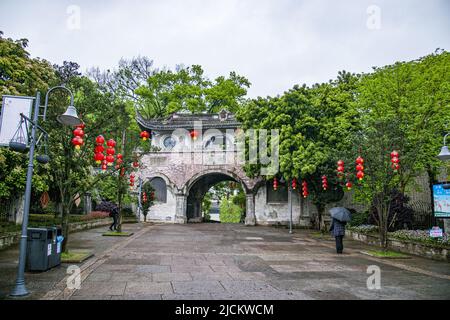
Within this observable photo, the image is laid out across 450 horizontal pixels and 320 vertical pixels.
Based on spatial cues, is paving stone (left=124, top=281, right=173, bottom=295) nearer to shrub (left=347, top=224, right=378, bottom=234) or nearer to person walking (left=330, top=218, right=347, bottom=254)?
person walking (left=330, top=218, right=347, bottom=254)

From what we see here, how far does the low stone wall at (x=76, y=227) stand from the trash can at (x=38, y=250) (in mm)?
4578

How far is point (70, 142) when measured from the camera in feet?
34.6

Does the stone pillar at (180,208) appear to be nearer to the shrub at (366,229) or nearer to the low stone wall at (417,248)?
the shrub at (366,229)

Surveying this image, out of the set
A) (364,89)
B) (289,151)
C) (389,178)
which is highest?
(364,89)

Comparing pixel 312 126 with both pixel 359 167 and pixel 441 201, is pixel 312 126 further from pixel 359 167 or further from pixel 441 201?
pixel 441 201

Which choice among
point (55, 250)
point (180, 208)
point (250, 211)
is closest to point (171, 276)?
point (55, 250)

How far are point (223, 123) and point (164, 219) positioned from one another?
32.4 feet

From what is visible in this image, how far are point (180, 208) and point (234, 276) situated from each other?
21927 mm

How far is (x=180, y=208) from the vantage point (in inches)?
1171

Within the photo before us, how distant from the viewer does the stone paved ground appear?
6.68 m

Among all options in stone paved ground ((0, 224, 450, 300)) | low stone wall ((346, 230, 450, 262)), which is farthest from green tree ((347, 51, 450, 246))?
stone paved ground ((0, 224, 450, 300))

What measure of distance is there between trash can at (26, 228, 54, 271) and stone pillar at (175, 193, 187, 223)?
21.2 metres
